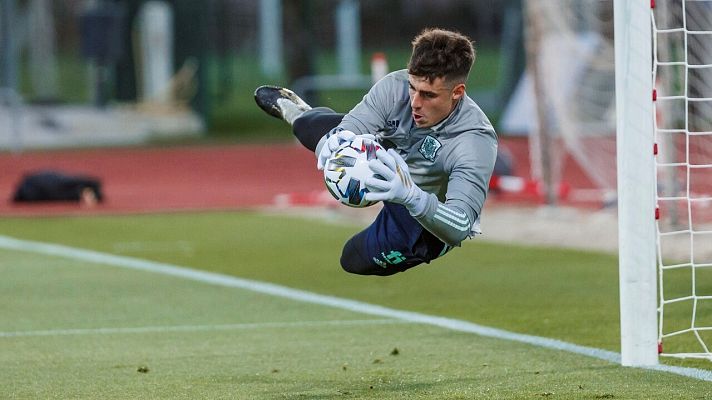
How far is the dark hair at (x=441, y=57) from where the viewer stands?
6410 mm

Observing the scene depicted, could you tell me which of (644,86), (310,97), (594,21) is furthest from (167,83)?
(644,86)

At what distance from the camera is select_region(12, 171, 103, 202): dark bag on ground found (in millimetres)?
19141

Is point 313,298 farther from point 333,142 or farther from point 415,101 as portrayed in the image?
point 333,142

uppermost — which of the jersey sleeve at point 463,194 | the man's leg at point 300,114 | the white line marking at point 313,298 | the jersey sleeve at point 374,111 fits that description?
the jersey sleeve at point 374,111

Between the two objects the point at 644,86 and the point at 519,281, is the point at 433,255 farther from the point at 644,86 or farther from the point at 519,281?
the point at 519,281

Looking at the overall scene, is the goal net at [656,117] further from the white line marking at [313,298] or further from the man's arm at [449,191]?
the man's arm at [449,191]

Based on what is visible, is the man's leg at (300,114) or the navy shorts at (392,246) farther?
the man's leg at (300,114)

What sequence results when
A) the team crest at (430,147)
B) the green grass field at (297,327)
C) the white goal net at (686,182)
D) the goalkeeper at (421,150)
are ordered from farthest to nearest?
1. the white goal net at (686,182)
2. the green grass field at (297,327)
3. the team crest at (430,147)
4. the goalkeeper at (421,150)

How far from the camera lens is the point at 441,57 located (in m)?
6.41

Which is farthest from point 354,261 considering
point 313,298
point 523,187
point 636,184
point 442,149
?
point 523,187

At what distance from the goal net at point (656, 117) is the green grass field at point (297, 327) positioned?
0.57 meters

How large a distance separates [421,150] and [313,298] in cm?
434

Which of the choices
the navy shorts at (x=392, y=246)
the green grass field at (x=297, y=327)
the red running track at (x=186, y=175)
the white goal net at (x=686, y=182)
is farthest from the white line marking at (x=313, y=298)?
the red running track at (x=186, y=175)

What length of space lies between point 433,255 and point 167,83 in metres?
26.4
